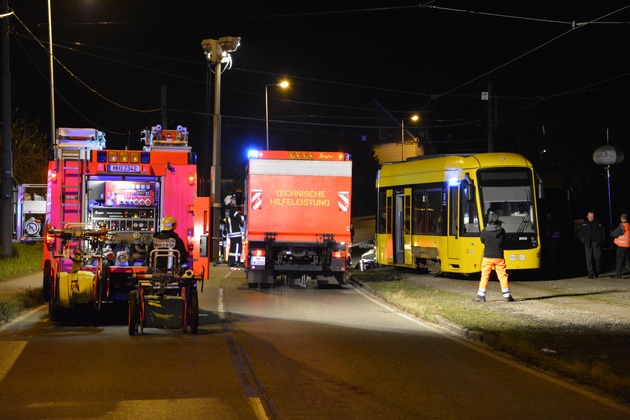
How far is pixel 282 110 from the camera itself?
70.2m

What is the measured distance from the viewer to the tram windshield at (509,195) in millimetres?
22656

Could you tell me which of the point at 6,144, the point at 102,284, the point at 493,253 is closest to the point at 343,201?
the point at 493,253

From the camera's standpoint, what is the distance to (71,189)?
630 inches

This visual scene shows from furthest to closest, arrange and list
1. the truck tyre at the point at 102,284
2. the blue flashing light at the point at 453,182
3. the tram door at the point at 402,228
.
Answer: the tram door at the point at 402,228 < the blue flashing light at the point at 453,182 < the truck tyre at the point at 102,284

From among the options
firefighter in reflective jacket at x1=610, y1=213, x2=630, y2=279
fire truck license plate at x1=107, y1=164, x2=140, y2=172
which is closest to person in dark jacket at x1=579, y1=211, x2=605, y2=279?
firefighter in reflective jacket at x1=610, y1=213, x2=630, y2=279

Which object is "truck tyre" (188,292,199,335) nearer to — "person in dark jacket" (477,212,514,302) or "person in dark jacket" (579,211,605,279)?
"person in dark jacket" (477,212,514,302)

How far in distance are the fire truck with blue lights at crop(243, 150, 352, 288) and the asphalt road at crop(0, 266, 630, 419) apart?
6.30 metres

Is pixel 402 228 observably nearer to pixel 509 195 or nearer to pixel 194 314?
pixel 509 195

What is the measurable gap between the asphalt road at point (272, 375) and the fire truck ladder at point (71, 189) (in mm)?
2088

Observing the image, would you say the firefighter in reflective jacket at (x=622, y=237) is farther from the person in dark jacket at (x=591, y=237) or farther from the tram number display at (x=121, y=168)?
the tram number display at (x=121, y=168)

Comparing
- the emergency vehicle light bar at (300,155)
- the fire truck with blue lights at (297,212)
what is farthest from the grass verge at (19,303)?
the emergency vehicle light bar at (300,155)

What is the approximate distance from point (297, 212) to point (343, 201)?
3.87 ft

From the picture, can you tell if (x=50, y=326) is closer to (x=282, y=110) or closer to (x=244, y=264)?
(x=244, y=264)

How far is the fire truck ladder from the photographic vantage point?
52.4 ft
